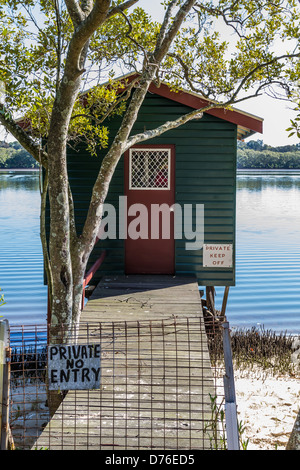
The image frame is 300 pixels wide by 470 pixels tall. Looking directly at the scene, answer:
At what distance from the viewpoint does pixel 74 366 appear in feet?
13.0

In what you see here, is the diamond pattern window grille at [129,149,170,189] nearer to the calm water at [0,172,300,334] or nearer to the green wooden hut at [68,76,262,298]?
the green wooden hut at [68,76,262,298]

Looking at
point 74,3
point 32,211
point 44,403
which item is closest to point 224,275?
point 44,403

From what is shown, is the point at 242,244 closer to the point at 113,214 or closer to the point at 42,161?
the point at 113,214

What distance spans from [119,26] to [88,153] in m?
2.65

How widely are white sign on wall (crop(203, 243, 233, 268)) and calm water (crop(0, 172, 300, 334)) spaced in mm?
4195

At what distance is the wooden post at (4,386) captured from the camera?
12.5 ft

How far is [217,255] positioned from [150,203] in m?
1.64

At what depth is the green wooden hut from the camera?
10.1 meters

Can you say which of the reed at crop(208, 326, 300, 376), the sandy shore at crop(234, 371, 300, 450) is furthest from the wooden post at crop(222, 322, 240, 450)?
the reed at crop(208, 326, 300, 376)

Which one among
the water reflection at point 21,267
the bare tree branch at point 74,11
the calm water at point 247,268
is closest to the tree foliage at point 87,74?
the bare tree branch at point 74,11

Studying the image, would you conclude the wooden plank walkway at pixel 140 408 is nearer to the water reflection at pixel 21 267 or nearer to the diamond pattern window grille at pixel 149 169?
the diamond pattern window grille at pixel 149 169

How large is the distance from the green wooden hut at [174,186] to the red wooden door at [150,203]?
2cm

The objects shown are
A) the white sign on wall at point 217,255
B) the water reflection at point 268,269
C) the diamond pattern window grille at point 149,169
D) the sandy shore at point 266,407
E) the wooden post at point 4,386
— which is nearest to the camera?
the wooden post at point 4,386

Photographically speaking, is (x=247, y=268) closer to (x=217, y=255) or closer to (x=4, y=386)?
(x=217, y=255)
